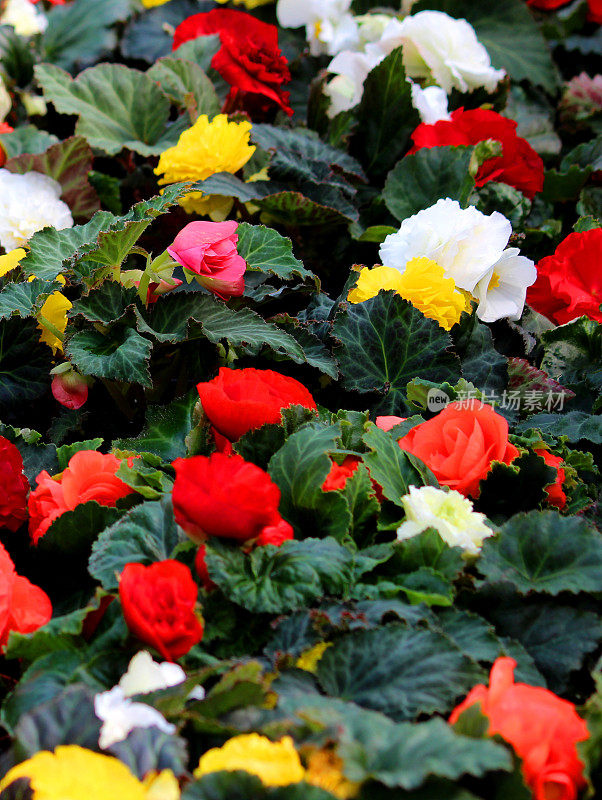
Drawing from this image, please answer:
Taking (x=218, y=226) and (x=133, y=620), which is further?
(x=218, y=226)

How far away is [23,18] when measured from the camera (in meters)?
1.88

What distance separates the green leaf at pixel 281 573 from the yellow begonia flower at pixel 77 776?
16cm

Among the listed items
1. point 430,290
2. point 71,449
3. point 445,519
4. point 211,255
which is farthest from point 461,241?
point 71,449

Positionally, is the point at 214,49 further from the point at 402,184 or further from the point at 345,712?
the point at 345,712

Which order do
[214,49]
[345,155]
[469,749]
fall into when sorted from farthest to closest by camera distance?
1. [214,49]
2. [345,155]
3. [469,749]

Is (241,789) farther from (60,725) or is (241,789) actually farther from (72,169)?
(72,169)

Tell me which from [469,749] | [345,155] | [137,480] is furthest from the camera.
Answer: [345,155]

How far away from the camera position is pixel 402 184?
1233 millimetres

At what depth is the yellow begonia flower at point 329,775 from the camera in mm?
497

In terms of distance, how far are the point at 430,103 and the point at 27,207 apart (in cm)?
67

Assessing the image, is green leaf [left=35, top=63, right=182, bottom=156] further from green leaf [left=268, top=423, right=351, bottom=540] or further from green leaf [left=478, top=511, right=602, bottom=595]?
green leaf [left=478, top=511, right=602, bottom=595]

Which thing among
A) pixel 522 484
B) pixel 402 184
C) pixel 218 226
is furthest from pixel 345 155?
pixel 522 484

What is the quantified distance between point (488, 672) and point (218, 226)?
0.57 metres

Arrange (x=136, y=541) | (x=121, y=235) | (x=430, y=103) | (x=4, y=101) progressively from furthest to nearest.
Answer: (x=4, y=101) → (x=430, y=103) → (x=121, y=235) → (x=136, y=541)
